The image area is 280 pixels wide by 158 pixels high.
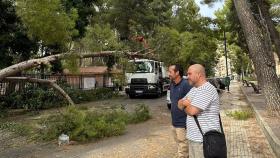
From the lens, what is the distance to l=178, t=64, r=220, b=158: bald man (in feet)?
15.0

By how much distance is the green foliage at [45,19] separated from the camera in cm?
1390

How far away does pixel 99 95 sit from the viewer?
2689 cm

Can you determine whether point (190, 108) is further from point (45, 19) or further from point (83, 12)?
point (83, 12)

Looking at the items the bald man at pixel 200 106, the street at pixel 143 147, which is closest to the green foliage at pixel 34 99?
the street at pixel 143 147

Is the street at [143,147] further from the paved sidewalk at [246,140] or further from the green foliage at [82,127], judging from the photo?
the green foliage at [82,127]

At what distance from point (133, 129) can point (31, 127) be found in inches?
131

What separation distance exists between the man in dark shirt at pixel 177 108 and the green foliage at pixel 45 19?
861cm

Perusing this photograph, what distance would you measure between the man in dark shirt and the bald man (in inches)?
59.7

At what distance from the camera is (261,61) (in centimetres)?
1427

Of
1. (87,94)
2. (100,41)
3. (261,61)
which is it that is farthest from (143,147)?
(87,94)

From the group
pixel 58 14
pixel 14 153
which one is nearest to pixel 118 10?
pixel 58 14

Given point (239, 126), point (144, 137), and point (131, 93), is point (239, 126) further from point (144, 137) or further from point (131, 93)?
point (131, 93)

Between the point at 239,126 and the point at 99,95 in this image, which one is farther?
the point at 99,95

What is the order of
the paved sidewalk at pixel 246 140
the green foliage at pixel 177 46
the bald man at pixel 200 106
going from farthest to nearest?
the green foliage at pixel 177 46 → the paved sidewalk at pixel 246 140 → the bald man at pixel 200 106
